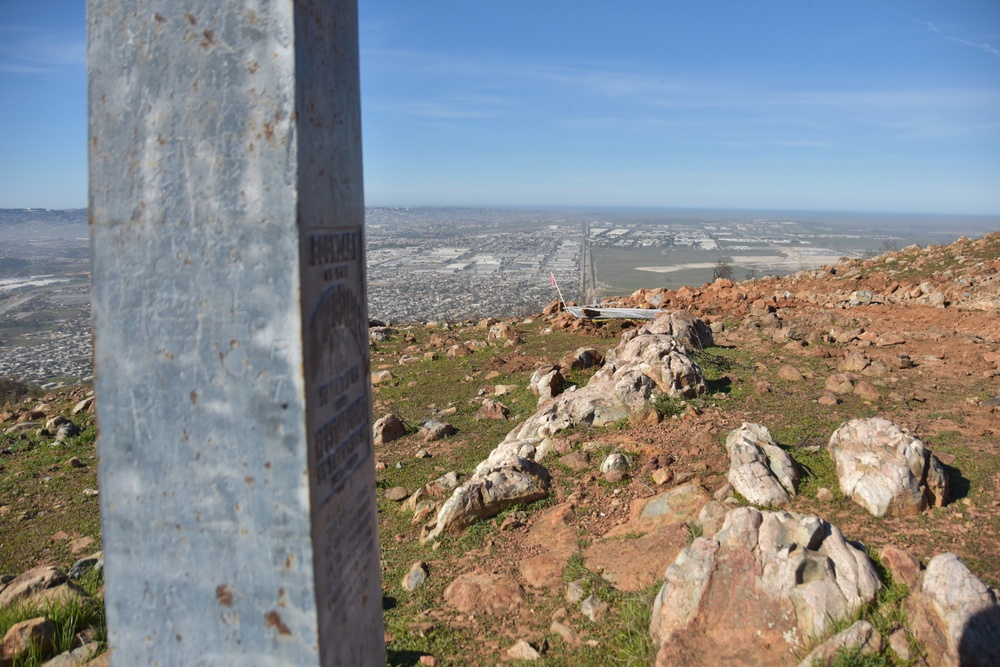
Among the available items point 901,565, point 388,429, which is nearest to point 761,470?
point 901,565

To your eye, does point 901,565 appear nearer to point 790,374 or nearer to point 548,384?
point 790,374

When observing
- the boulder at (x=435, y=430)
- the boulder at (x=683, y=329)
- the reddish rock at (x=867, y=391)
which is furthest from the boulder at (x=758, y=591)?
the boulder at (x=683, y=329)

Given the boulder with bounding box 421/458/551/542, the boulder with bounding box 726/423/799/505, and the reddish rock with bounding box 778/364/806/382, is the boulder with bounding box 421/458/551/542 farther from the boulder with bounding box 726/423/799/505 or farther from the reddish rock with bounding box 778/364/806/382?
the reddish rock with bounding box 778/364/806/382

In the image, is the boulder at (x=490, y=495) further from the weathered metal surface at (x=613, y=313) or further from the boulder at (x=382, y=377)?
the weathered metal surface at (x=613, y=313)

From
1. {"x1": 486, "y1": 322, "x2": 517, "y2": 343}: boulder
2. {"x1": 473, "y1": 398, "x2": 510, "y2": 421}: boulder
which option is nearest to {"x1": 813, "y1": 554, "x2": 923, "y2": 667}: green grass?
{"x1": 473, "y1": 398, "x2": 510, "y2": 421}: boulder

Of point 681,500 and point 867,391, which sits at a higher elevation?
point 867,391

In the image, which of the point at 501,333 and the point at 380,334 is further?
the point at 380,334

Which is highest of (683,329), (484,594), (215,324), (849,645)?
(215,324)
